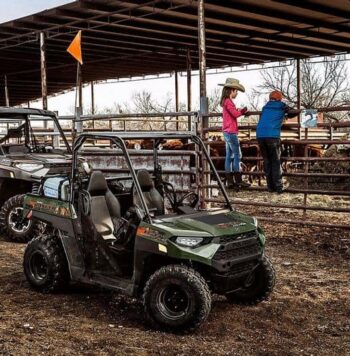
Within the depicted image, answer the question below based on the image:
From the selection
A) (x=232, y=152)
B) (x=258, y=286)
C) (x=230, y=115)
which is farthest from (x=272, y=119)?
(x=258, y=286)

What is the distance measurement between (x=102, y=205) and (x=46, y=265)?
3.03ft

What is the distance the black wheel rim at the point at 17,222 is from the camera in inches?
367

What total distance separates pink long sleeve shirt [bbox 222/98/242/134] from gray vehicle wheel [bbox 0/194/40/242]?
343cm

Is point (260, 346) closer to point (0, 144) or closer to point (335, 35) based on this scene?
point (0, 144)

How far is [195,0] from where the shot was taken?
39.8ft

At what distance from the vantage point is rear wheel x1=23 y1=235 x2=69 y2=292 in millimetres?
6227

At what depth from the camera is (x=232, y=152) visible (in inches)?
391

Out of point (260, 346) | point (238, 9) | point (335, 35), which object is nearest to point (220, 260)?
point (260, 346)

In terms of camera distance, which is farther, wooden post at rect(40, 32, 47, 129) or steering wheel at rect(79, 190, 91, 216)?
wooden post at rect(40, 32, 47, 129)

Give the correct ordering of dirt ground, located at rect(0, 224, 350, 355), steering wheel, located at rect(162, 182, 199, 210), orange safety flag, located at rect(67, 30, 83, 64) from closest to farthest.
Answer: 1. dirt ground, located at rect(0, 224, 350, 355)
2. steering wheel, located at rect(162, 182, 199, 210)
3. orange safety flag, located at rect(67, 30, 83, 64)

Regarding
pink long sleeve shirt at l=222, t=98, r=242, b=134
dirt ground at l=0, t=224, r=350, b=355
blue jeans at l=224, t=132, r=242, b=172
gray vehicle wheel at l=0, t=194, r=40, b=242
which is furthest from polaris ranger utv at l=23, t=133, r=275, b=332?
blue jeans at l=224, t=132, r=242, b=172

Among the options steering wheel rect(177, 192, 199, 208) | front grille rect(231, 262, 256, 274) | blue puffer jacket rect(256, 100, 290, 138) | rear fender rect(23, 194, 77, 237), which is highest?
blue puffer jacket rect(256, 100, 290, 138)

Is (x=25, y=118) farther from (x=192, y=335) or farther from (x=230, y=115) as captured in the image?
(x=192, y=335)

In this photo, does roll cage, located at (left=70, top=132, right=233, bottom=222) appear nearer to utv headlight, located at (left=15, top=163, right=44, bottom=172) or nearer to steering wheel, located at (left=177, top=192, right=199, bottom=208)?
steering wheel, located at (left=177, top=192, right=199, bottom=208)
